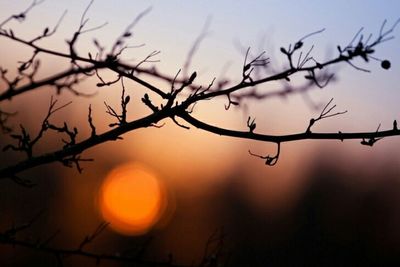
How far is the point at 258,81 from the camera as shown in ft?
13.0

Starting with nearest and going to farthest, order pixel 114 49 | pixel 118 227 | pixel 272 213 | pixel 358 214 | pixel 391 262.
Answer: pixel 114 49 → pixel 391 262 → pixel 118 227 → pixel 358 214 → pixel 272 213

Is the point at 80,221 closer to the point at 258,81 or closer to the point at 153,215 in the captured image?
the point at 153,215

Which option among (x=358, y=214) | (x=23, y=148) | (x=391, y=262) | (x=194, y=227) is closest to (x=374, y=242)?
(x=391, y=262)

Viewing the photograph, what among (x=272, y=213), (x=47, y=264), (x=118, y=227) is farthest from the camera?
(x=272, y=213)

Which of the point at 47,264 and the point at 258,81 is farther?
the point at 47,264

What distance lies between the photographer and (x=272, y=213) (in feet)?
193

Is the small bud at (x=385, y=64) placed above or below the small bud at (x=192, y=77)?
below

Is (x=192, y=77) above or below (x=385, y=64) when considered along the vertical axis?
above

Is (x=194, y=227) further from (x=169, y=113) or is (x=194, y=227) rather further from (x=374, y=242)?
(x=169, y=113)

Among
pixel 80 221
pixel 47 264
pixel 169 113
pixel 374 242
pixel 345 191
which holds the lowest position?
pixel 169 113

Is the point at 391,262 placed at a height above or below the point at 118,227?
below

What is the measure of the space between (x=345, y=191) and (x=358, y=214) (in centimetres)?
786

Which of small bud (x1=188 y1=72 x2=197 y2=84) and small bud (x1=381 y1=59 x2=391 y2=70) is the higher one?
small bud (x1=188 y1=72 x2=197 y2=84)

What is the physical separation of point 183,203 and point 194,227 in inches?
258
